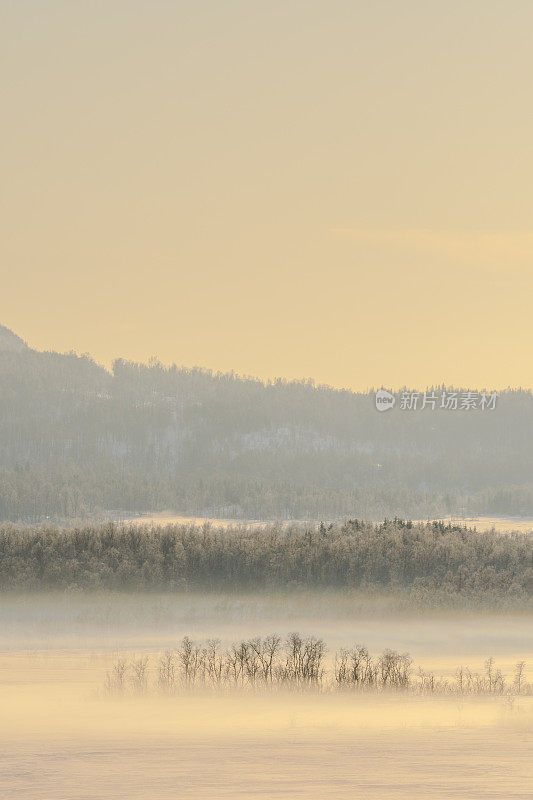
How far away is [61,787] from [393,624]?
24.9m

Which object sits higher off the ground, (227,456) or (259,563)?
(227,456)

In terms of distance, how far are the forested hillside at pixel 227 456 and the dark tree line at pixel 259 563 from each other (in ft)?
254

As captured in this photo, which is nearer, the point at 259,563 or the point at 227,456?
A: the point at 259,563

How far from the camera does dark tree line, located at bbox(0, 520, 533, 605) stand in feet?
143

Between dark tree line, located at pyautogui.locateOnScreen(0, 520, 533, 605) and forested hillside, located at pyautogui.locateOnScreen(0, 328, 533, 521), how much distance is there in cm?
7757

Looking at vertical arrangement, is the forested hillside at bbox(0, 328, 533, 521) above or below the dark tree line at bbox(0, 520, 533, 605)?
above

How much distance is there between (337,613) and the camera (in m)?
40.2

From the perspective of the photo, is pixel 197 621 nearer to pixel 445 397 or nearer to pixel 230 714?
pixel 230 714

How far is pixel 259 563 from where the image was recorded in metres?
46.1

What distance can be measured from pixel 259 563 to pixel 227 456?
134518 mm

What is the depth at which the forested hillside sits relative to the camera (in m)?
136

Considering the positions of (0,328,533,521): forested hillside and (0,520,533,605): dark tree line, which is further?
(0,328,533,521): forested hillside

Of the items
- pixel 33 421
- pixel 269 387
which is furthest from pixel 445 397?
pixel 33 421

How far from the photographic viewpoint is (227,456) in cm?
18050
